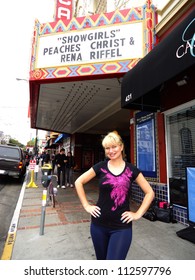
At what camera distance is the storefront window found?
5.08m

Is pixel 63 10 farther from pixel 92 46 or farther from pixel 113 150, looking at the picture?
pixel 113 150

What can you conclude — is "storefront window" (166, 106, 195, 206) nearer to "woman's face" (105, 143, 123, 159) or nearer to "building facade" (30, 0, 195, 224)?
"building facade" (30, 0, 195, 224)

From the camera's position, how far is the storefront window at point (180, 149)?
508cm

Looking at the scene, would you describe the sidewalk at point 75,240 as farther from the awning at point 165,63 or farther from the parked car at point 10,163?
the parked car at point 10,163

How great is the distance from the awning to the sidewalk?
2.84 metres

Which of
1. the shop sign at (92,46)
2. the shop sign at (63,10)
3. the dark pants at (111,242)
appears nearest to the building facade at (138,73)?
the shop sign at (92,46)

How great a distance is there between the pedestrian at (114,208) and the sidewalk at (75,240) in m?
1.62

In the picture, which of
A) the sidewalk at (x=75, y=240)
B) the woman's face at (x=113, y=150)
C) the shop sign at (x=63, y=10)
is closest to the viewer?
the woman's face at (x=113, y=150)

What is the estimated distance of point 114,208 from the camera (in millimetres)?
2039

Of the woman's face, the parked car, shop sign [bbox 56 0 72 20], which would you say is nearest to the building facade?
the woman's face

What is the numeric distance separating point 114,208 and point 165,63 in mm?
2750

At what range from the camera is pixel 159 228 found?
4.80 meters
